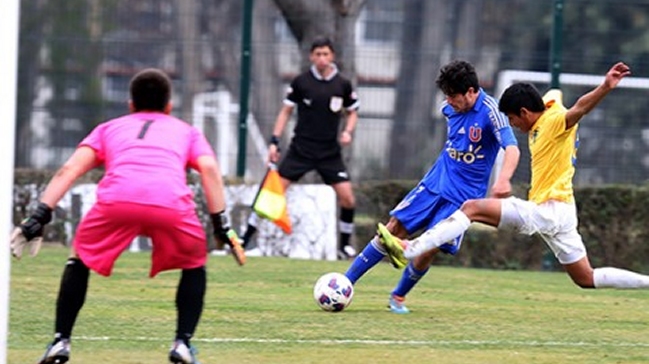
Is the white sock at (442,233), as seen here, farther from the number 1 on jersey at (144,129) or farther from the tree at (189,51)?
the tree at (189,51)

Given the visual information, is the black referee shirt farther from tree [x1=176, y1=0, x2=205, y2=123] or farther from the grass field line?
the grass field line

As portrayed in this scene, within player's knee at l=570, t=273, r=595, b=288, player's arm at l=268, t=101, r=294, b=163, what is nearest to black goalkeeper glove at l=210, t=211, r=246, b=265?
player's knee at l=570, t=273, r=595, b=288

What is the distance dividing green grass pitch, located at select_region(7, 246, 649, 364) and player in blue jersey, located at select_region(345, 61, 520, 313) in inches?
14.8

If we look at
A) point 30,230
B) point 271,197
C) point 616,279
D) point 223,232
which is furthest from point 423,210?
point 271,197

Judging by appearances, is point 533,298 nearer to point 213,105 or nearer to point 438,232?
point 438,232

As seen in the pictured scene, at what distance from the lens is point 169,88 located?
7789 millimetres

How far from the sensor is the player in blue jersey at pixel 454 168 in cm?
1036

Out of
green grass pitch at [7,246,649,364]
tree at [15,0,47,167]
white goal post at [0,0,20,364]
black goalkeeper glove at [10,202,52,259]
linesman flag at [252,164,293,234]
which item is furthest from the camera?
tree at [15,0,47,167]

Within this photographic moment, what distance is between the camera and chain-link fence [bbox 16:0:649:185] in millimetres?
17359

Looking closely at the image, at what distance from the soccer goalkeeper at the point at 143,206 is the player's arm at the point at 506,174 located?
2.68m

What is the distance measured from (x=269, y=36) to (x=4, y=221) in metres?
10.8

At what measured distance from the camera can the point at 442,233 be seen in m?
9.60

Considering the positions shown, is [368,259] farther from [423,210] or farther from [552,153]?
[552,153]

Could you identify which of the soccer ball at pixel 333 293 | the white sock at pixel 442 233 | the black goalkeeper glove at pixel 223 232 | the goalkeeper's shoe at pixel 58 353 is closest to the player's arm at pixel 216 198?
the black goalkeeper glove at pixel 223 232
